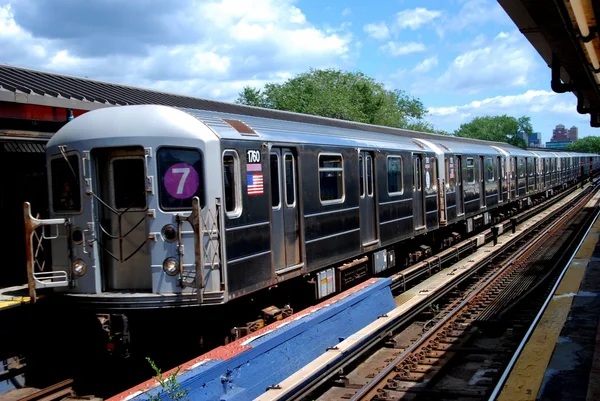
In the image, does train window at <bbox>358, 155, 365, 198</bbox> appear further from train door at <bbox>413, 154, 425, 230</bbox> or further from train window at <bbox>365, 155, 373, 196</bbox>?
train door at <bbox>413, 154, 425, 230</bbox>

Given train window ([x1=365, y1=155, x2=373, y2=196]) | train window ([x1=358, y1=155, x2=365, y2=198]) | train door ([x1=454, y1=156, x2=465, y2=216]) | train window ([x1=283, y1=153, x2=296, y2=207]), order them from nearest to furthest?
train window ([x1=283, y1=153, x2=296, y2=207]), train window ([x1=358, y1=155, x2=365, y2=198]), train window ([x1=365, y1=155, x2=373, y2=196]), train door ([x1=454, y1=156, x2=465, y2=216])

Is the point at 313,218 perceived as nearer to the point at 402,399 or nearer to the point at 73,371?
the point at 402,399

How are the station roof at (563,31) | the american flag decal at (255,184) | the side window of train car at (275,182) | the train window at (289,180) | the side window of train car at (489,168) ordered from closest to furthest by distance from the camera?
the station roof at (563,31) < the american flag decal at (255,184) < the side window of train car at (275,182) < the train window at (289,180) < the side window of train car at (489,168)

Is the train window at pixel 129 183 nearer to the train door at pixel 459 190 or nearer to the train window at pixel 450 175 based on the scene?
the train window at pixel 450 175

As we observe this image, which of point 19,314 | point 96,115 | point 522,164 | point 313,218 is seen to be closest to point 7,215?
point 19,314

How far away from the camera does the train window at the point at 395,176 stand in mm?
12086

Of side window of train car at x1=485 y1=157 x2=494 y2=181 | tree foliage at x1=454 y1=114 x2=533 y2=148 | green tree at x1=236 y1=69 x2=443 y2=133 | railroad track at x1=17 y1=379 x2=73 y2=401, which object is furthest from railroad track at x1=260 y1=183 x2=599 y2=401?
tree foliage at x1=454 y1=114 x2=533 y2=148

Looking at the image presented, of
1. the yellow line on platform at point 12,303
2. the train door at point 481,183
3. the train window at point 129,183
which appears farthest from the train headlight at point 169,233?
the train door at point 481,183

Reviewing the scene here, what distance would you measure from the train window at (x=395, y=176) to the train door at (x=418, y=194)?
3.25ft

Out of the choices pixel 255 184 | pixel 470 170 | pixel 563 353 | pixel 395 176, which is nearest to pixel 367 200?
pixel 395 176

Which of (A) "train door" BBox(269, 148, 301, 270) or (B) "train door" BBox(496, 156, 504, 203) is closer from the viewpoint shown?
(A) "train door" BBox(269, 148, 301, 270)

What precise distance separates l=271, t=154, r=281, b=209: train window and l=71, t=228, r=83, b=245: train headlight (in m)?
2.39

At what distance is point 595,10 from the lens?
239 inches

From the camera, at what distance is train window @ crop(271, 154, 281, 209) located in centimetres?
819
